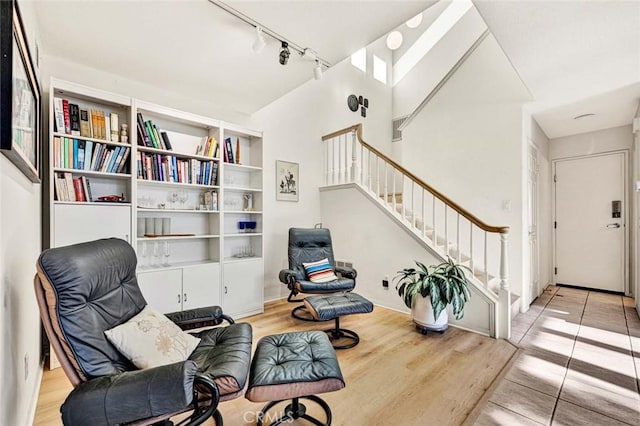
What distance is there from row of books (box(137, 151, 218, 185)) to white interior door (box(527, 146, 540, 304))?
12.7 ft

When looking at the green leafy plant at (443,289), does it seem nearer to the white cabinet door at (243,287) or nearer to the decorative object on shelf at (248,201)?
the white cabinet door at (243,287)

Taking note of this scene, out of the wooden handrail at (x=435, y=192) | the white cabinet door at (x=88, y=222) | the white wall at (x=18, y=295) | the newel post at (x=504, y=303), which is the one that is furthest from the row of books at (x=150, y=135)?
the newel post at (x=504, y=303)

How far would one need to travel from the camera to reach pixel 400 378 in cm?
211

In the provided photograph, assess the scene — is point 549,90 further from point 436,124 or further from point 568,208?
point 568,208

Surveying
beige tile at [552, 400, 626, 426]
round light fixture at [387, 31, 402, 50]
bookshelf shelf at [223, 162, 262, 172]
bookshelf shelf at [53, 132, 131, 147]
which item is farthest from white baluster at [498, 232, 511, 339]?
round light fixture at [387, 31, 402, 50]

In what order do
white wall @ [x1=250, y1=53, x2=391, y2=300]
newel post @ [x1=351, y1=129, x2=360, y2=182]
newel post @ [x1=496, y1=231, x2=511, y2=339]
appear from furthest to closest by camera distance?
newel post @ [x1=351, y1=129, x2=360, y2=182] < white wall @ [x1=250, y1=53, x2=391, y2=300] < newel post @ [x1=496, y1=231, x2=511, y2=339]

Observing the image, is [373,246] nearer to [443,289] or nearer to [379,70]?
[443,289]

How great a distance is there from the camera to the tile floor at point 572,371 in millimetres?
1729

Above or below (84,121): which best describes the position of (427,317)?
below

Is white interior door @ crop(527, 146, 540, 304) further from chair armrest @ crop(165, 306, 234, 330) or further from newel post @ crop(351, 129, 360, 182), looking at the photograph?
chair armrest @ crop(165, 306, 234, 330)

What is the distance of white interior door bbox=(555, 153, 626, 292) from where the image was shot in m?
4.28

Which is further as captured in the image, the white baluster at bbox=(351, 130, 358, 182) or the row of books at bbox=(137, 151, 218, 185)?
the white baluster at bbox=(351, 130, 358, 182)

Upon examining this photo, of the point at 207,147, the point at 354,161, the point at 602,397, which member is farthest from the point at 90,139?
the point at 602,397

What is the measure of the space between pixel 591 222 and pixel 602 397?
366 cm
